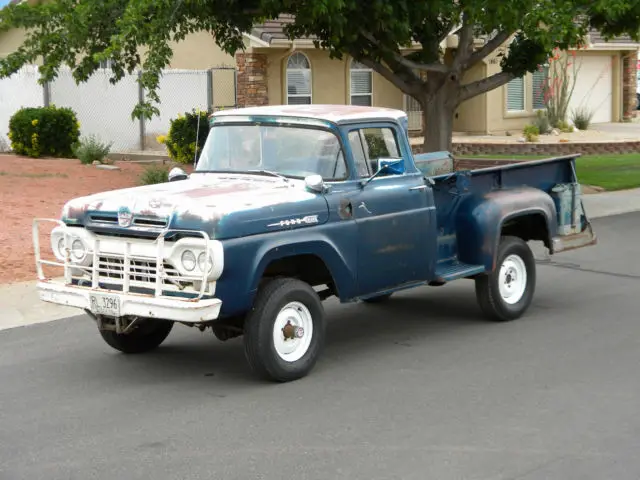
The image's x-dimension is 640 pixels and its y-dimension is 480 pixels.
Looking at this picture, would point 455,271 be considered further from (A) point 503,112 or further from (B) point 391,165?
(A) point 503,112

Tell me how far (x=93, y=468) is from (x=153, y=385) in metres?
1.74

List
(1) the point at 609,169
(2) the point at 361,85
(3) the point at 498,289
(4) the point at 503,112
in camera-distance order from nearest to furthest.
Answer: (3) the point at 498,289, (1) the point at 609,169, (2) the point at 361,85, (4) the point at 503,112

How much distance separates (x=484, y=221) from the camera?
9.14 meters

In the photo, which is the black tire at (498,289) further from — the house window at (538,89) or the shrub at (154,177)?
the house window at (538,89)

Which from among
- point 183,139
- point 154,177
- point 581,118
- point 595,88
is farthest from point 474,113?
point 154,177

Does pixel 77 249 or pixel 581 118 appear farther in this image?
pixel 581 118

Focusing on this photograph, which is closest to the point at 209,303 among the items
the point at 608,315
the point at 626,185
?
the point at 608,315

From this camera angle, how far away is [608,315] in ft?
32.4

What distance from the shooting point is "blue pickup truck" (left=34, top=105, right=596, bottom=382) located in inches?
288

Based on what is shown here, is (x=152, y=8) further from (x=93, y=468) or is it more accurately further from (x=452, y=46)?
(x=452, y=46)

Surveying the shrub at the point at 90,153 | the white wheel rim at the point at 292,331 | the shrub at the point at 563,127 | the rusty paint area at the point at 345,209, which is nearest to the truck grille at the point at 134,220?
the white wheel rim at the point at 292,331

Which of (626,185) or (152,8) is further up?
(152,8)

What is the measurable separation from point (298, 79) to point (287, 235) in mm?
21993

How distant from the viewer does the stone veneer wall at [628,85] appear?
3812 cm
